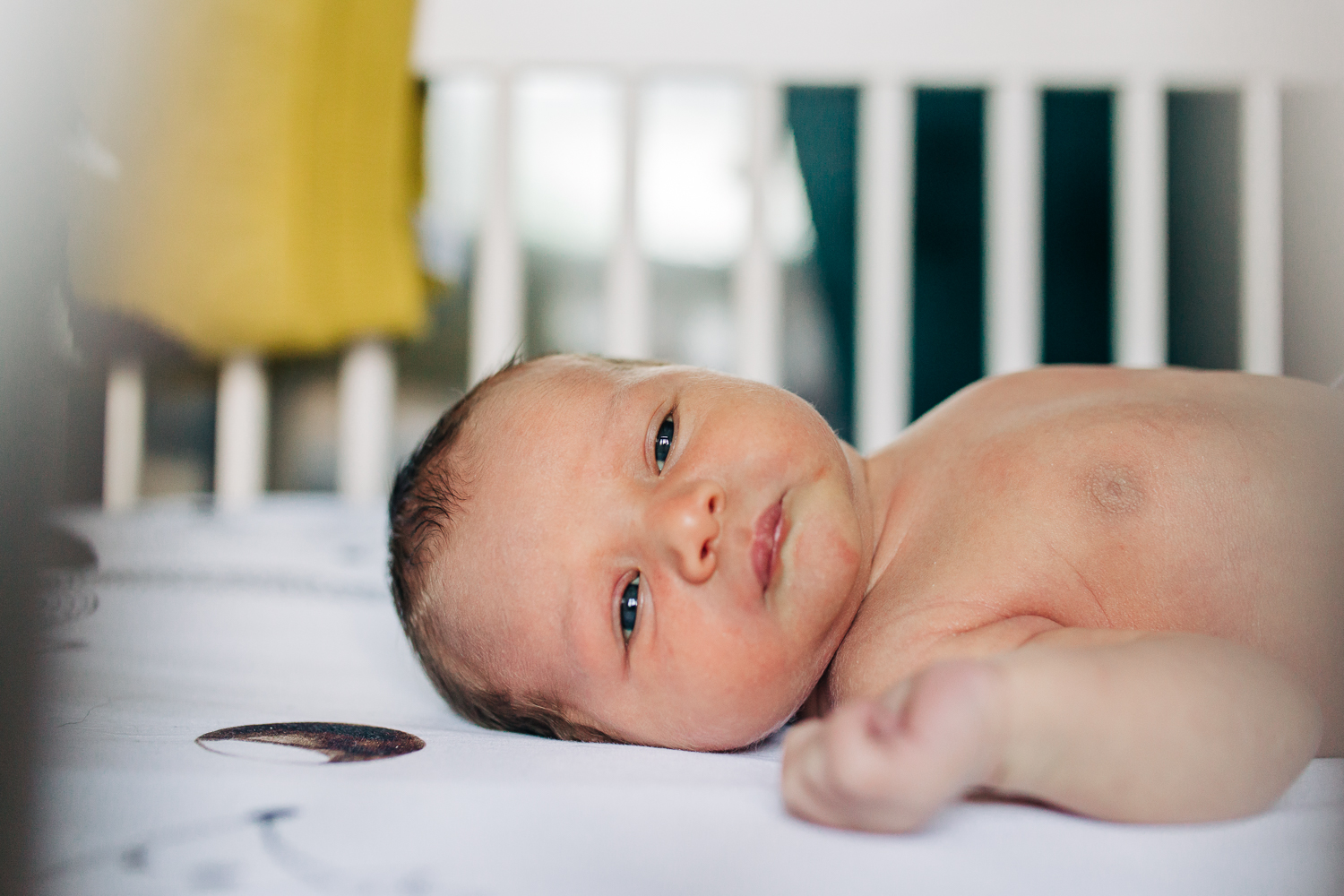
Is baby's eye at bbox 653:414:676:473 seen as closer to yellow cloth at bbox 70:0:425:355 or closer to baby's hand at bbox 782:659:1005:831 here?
baby's hand at bbox 782:659:1005:831

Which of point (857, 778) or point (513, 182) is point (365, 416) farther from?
point (857, 778)

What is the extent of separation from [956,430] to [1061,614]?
0.67 feet

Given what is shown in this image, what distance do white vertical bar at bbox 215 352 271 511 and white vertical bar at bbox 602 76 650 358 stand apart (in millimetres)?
562

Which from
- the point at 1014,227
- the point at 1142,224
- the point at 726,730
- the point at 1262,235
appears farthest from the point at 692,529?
the point at 1262,235

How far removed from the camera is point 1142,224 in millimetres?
1297

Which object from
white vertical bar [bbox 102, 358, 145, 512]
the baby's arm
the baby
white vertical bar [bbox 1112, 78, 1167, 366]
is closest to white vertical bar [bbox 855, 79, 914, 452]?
white vertical bar [bbox 1112, 78, 1167, 366]

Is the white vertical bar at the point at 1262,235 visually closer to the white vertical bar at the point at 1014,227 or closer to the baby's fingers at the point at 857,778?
the white vertical bar at the point at 1014,227

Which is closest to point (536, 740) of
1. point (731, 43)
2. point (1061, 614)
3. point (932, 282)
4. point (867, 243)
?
point (1061, 614)

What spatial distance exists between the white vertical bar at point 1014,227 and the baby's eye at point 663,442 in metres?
0.79

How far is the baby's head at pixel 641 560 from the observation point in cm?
59

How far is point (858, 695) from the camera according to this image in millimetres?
627

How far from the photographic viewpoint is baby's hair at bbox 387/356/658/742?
66 centimetres

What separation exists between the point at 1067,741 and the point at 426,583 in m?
0.47

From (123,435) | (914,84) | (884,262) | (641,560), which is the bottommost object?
(641,560)
